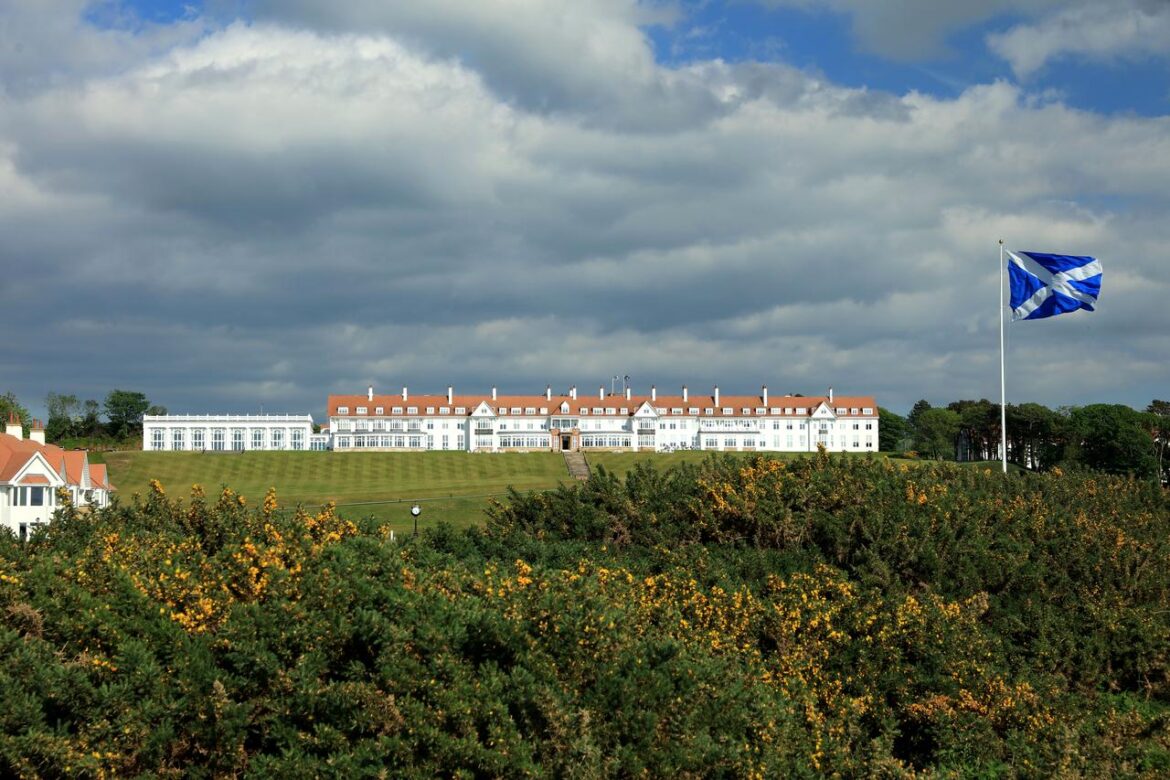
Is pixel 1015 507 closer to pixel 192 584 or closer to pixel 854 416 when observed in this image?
pixel 192 584

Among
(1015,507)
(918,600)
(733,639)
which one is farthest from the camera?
(1015,507)

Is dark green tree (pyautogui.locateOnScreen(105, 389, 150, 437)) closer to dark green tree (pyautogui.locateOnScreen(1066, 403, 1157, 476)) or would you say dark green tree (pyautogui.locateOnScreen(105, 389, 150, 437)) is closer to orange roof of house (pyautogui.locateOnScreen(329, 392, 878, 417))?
orange roof of house (pyautogui.locateOnScreen(329, 392, 878, 417))

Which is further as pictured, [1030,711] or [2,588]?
[1030,711]

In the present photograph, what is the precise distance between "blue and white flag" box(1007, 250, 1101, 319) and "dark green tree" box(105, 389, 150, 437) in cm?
11604

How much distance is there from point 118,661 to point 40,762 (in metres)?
1.05

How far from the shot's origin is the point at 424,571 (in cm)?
1241

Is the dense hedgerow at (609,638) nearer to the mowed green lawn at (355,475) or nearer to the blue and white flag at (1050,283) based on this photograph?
the blue and white flag at (1050,283)

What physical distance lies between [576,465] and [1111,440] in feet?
163

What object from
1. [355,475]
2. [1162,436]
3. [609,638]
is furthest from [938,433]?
[609,638]

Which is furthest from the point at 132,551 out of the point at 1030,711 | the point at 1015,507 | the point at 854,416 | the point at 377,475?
the point at 854,416

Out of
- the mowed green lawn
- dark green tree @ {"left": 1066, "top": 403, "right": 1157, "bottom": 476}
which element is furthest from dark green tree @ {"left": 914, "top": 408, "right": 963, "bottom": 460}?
the mowed green lawn

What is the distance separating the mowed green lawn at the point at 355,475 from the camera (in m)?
65.7

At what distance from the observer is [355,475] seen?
305 ft

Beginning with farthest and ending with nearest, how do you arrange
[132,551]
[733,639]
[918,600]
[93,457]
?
[93,457]
[918,600]
[733,639]
[132,551]
